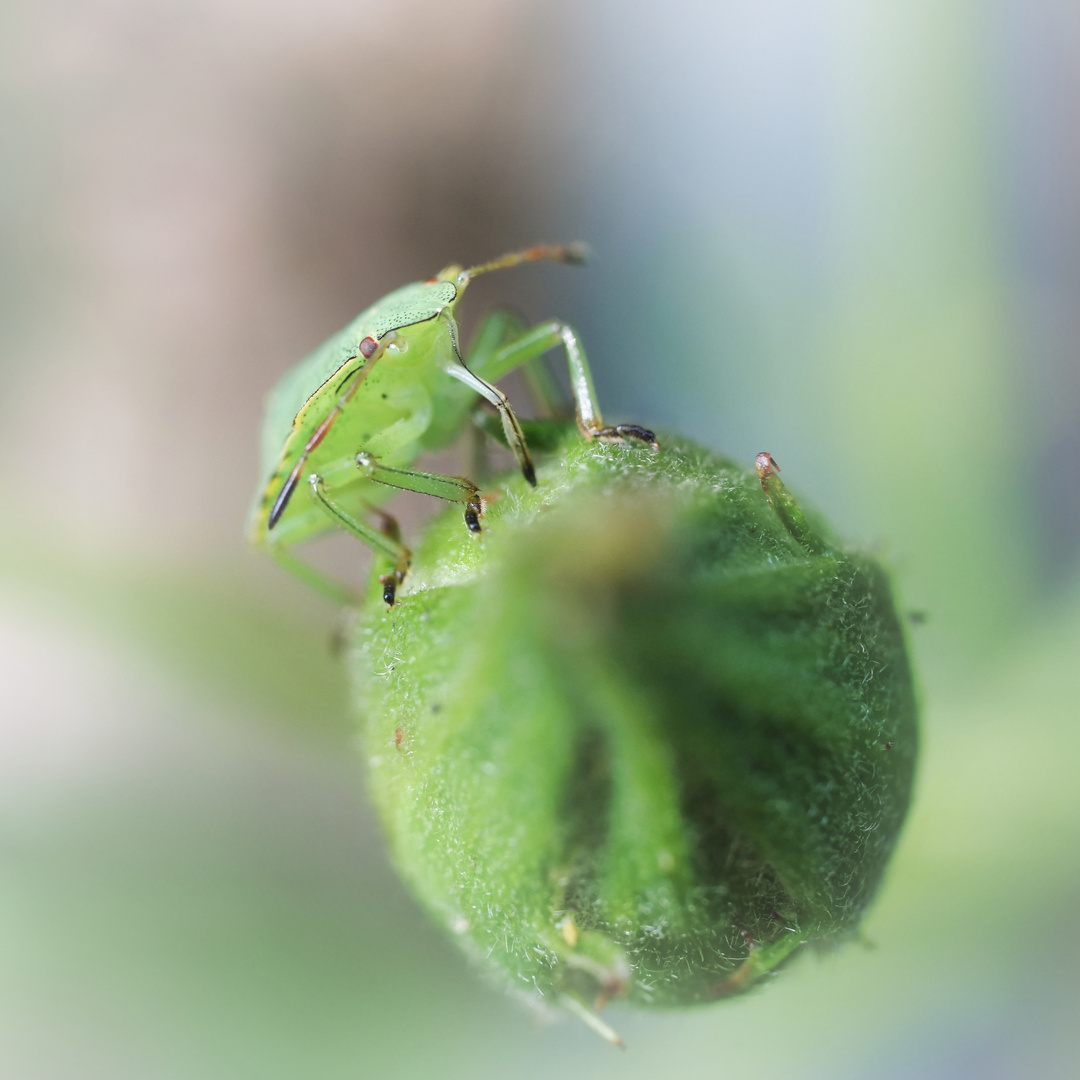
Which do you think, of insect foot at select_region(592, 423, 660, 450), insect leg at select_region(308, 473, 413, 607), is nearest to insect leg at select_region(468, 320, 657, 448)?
insect foot at select_region(592, 423, 660, 450)

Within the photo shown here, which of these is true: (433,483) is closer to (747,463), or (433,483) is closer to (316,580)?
(747,463)

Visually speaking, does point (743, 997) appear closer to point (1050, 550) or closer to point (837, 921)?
point (837, 921)

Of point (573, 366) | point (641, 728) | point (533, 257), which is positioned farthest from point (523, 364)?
point (641, 728)

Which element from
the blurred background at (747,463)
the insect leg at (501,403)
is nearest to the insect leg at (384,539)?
the insect leg at (501,403)

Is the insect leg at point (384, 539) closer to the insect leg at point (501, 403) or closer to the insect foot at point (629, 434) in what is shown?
the insect leg at point (501, 403)

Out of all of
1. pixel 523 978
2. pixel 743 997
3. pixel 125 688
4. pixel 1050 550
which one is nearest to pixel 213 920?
pixel 125 688

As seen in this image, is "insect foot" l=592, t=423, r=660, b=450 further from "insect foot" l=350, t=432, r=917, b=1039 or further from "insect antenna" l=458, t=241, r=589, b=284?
"insect antenna" l=458, t=241, r=589, b=284
